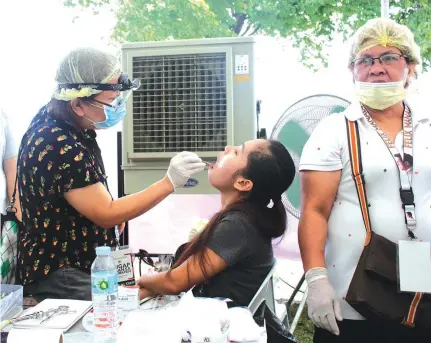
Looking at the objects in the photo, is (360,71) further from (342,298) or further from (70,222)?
(70,222)

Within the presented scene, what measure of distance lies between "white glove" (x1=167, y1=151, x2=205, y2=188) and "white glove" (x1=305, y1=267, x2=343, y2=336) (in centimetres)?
56

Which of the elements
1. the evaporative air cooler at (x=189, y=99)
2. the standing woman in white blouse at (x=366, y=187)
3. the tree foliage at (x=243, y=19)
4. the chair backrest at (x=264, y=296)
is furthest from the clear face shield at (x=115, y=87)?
the tree foliage at (x=243, y=19)

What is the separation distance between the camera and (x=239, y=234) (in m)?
1.39

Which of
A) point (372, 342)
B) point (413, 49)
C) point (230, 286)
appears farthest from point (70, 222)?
point (413, 49)

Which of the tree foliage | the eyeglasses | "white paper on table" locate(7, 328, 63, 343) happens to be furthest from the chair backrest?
the tree foliage

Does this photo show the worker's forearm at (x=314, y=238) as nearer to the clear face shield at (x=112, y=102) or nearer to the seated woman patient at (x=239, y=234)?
the seated woman patient at (x=239, y=234)

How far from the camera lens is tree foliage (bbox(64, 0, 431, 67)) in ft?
12.1

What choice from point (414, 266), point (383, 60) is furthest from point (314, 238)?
point (383, 60)

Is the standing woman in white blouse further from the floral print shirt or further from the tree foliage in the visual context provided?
the tree foliage

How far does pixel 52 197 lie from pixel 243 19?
9.86 ft

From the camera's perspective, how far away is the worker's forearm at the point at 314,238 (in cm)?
147

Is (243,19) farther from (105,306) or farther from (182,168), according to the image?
(105,306)

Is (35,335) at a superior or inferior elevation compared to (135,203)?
inferior

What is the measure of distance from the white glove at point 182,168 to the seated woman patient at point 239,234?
0.08 meters
